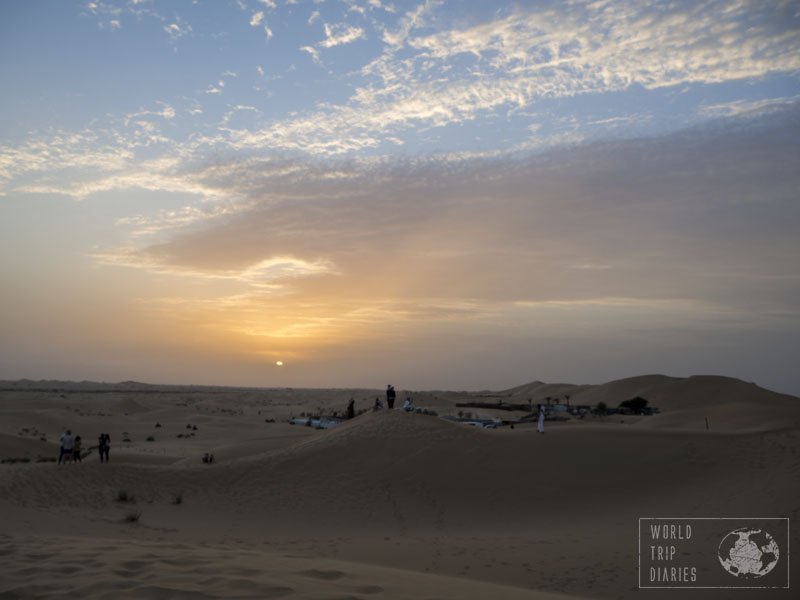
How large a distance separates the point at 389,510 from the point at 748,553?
31.3 feet

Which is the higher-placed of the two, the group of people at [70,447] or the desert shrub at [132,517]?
the group of people at [70,447]

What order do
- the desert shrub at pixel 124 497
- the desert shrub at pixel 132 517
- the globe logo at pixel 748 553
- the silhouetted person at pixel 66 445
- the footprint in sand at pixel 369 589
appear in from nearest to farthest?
the footprint in sand at pixel 369 589
the globe logo at pixel 748 553
the desert shrub at pixel 132 517
the desert shrub at pixel 124 497
the silhouetted person at pixel 66 445

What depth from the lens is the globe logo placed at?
38.0ft

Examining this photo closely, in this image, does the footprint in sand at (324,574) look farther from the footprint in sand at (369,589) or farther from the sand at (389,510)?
the footprint in sand at (369,589)

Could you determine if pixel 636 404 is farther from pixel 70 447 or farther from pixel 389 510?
pixel 70 447

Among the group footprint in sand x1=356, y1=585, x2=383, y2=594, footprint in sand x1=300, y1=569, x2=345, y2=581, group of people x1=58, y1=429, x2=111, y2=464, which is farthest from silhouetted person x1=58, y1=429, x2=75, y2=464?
footprint in sand x1=356, y1=585, x2=383, y2=594

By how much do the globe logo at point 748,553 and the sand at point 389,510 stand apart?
0.56m

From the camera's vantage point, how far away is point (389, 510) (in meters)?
18.3

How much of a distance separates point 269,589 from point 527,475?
1472cm

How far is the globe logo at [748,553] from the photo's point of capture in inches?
456

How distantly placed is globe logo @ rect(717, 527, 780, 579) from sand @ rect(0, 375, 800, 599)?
0.56 metres

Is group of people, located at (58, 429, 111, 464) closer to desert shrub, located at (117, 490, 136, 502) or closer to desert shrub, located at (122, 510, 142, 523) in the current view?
desert shrub, located at (117, 490, 136, 502)

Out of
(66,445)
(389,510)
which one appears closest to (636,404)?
(389,510)

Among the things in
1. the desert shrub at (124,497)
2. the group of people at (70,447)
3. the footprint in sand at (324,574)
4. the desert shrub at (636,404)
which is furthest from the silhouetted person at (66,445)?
the desert shrub at (636,404)
